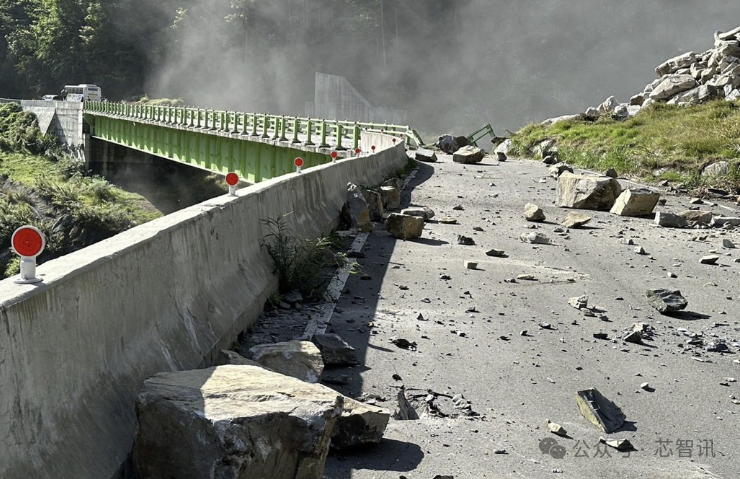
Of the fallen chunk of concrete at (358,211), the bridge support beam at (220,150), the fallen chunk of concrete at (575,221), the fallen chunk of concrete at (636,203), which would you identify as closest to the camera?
the fallen chunk of concrete at (358,211)

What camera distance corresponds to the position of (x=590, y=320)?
364 inches

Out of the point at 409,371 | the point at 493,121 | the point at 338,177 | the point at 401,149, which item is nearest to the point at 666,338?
the point at 409,371

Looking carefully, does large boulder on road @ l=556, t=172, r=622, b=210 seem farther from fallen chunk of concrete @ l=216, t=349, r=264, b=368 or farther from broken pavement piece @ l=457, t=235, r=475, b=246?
fallen chunk of concrete @ l=216, t=349, r=264, b=368

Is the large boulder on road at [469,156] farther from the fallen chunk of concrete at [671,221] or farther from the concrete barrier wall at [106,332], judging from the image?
the concrete barrier wall at [106,332]

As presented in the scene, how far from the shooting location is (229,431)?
13.6 ft

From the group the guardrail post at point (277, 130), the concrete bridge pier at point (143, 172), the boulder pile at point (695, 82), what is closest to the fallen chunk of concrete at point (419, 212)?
the guardrail post at point (277, 130)

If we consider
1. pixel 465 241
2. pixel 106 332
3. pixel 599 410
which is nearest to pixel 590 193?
pixel 465 241

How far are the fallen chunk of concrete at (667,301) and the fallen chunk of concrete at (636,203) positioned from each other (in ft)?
27.8

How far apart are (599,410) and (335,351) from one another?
2.14m

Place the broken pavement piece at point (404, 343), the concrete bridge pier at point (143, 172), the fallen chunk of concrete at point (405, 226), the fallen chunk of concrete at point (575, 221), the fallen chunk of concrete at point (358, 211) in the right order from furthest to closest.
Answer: the concrete bridge pier at point (143, 172)
the fallen chunk of concrete at point (575, 221)
the fallen chunk of concrete at point (358, 211)
the fallen chunk of concrete at point (405, 226)
the broken pavement piece at point (404, 343)

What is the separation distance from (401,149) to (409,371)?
25.3 metres

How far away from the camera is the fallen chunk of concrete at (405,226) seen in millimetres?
14766

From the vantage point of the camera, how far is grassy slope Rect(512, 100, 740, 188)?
26.7m

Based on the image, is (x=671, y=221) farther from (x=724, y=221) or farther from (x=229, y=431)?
(x=229, y=431)
